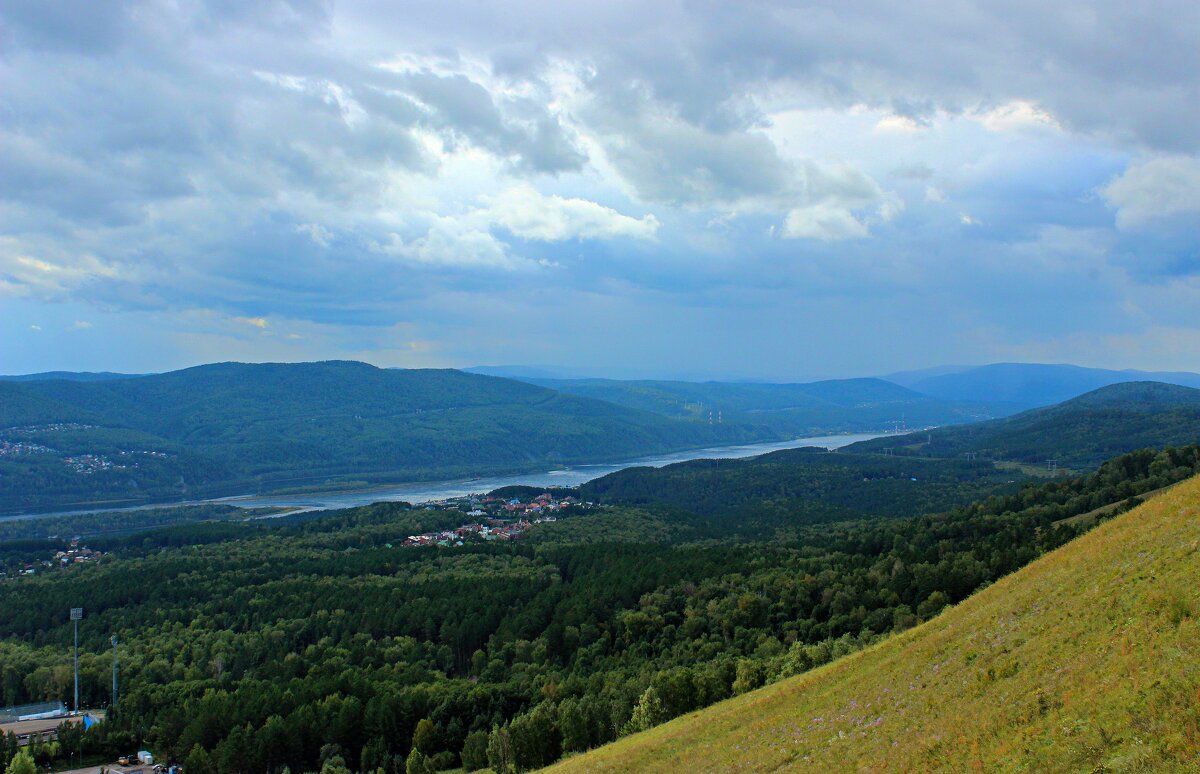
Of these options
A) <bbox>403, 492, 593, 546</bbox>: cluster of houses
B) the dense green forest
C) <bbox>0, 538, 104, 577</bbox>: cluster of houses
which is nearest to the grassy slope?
the dense green forest

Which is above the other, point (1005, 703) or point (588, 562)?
point (1005, 703)

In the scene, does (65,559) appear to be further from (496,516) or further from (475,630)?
(475,630)

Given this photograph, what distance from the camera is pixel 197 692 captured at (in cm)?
6150

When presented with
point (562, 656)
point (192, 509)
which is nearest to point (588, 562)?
point (562, 656)

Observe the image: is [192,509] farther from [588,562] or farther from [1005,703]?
[1005,703]

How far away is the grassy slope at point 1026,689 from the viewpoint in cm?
1445

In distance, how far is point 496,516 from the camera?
156125mm

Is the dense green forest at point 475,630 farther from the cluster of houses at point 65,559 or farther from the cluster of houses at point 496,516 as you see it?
the cluster of houses at point 496,516

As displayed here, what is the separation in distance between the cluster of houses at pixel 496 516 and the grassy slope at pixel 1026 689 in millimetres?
94156

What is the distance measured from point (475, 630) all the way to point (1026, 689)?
5986cm

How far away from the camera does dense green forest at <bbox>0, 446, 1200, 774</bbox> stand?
48.1 metres

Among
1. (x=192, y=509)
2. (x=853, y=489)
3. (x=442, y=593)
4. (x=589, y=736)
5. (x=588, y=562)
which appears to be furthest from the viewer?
(x=192, y=509)

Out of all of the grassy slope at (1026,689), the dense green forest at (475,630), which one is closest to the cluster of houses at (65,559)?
the dense green forest at (475,630)

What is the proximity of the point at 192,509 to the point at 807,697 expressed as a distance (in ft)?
650
